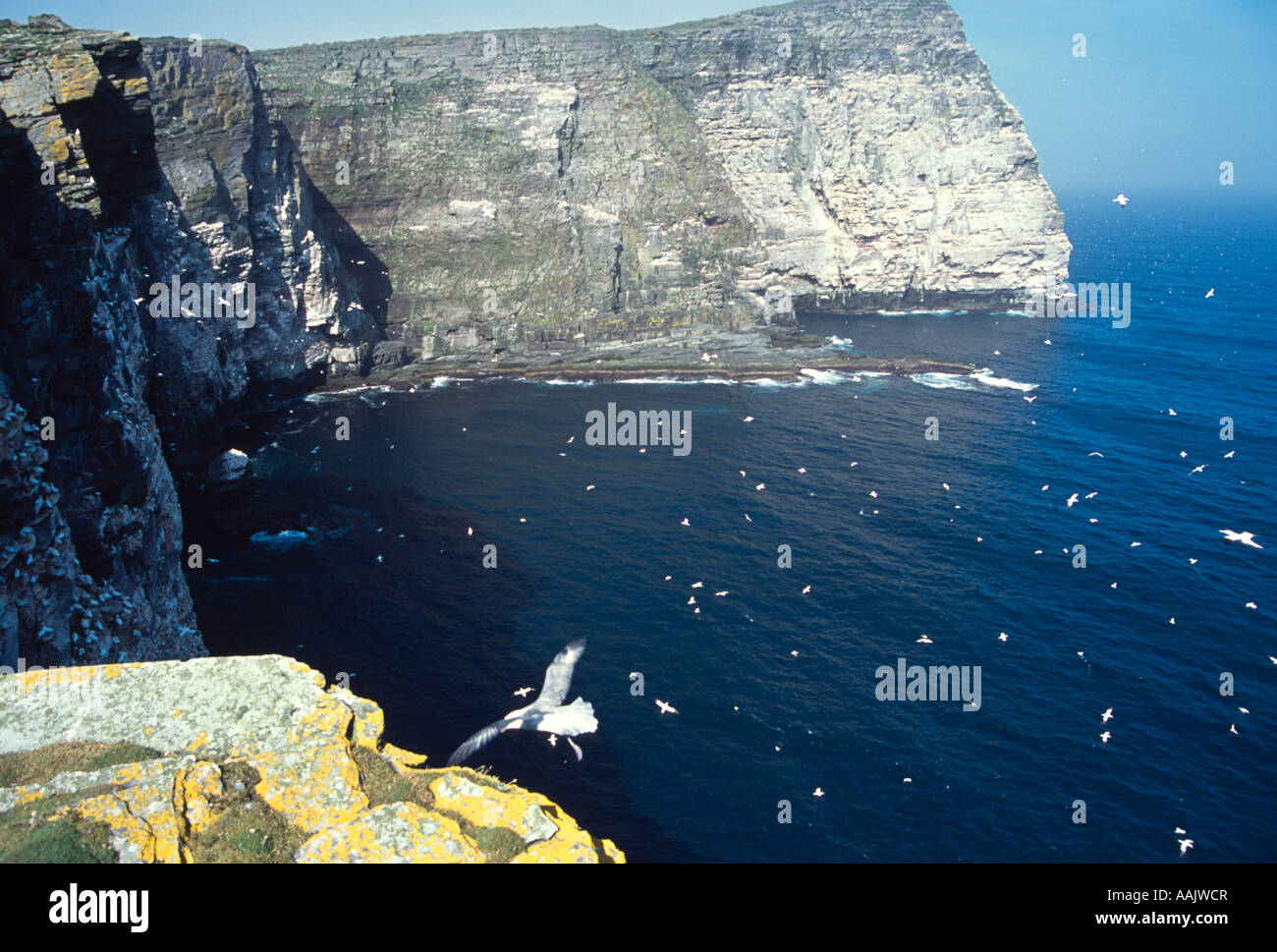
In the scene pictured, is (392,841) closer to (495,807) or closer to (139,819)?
(495,807)

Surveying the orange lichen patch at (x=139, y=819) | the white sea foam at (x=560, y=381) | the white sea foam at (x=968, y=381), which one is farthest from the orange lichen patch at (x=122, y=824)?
the white sea foam at (x=968, y=381)

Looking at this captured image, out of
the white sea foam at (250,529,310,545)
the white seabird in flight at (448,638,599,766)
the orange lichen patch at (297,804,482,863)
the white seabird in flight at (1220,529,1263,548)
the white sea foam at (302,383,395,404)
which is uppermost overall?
the white sea foam at (302,383,395,404)

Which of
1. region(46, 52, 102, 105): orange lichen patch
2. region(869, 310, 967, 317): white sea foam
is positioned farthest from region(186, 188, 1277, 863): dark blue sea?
region(869, 310, 967, 317): white sea foam

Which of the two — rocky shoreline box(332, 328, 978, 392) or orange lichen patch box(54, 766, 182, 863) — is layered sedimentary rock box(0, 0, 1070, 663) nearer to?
rocky shoreline box(332, 328, 978, 392)

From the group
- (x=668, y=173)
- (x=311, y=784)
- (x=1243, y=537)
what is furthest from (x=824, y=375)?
(x=311, y=784)

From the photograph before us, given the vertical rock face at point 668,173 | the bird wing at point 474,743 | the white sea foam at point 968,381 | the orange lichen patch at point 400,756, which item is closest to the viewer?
the orange lichen patch at point 400,756

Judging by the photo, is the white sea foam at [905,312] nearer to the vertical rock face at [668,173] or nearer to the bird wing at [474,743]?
the vertical rock face at [668,173]
